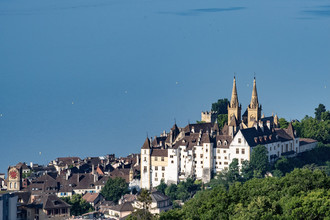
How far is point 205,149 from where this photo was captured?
82625 millimetres

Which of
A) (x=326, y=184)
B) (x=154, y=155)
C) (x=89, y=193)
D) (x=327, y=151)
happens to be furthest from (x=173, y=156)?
(x=326, y=184)

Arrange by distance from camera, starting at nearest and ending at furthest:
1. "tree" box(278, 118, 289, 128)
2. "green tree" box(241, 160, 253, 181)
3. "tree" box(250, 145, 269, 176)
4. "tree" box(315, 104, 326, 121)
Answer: "green tree" box(241, 160, 253, 181) < "tree" box(250, 145, 269, 176) < "tree" box(278, 118, 289, 128) < "tree" box(315, 104, 326, 121)

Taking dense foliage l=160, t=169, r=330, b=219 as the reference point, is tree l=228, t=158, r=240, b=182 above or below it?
above

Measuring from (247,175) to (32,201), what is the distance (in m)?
16.8

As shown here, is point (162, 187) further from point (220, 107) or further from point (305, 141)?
point (220, 107)

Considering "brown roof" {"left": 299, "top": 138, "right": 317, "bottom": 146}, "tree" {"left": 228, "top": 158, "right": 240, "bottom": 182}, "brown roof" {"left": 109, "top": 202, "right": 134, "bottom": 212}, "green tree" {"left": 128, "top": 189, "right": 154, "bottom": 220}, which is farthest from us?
"brown roof" {"left": 299, "top": 138, "right": 317, "bottom": 146}

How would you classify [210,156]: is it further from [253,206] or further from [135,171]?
[253,206]

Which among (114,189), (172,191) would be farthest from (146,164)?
(172,191)

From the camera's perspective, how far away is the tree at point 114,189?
82312 mm

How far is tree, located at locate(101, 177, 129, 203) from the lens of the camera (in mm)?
82312

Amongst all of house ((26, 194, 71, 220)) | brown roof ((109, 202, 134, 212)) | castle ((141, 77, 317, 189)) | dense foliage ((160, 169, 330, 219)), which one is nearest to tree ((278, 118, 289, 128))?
castle ((141, 77, 317, 189))

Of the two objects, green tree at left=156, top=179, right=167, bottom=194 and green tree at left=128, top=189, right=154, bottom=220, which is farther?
green tree at left=156, top=179, right=167, bottom=194

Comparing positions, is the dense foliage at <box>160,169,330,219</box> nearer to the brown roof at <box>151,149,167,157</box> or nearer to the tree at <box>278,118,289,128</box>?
the brown roof at <box>151,149,167,157</box>

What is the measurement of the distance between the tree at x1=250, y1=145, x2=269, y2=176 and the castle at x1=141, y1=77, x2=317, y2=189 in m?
0.65
